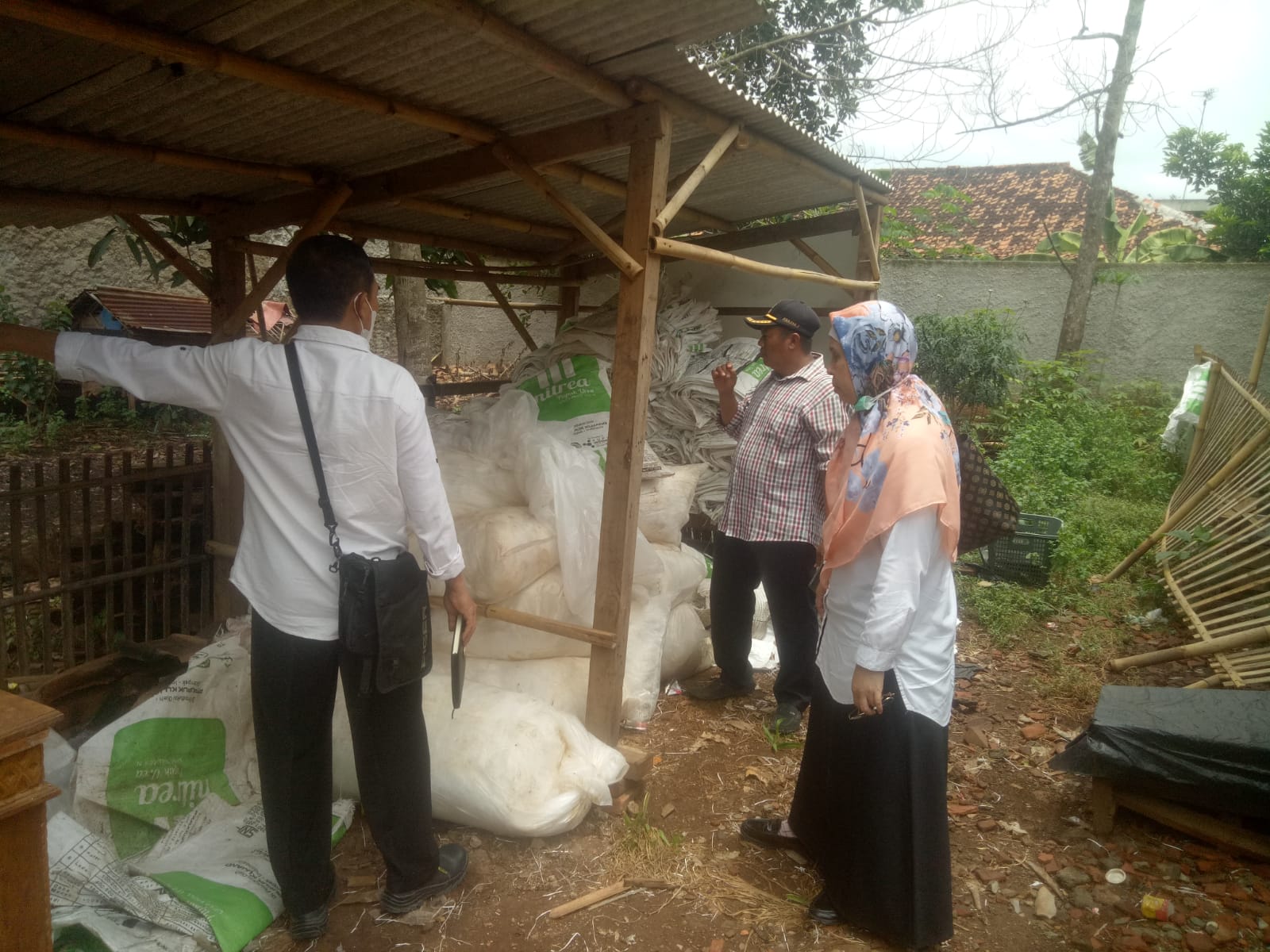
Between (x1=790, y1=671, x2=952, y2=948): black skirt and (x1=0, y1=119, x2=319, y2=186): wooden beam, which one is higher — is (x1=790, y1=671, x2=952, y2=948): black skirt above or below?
below

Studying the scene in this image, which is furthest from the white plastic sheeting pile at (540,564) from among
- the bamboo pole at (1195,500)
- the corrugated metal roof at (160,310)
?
the corrugated metal roof at (160,310)

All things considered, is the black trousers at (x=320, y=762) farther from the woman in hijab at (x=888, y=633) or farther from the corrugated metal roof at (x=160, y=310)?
the corrugated metal roof at (x=160, y=310)

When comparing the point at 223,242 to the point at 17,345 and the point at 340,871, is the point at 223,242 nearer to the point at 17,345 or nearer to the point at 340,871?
the point at 17,345

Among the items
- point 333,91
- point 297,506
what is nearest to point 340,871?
point 297,506

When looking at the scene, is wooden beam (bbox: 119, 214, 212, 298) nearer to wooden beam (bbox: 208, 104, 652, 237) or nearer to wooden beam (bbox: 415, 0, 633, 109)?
wooden beam (bbox: 208, 104, 652, 237)

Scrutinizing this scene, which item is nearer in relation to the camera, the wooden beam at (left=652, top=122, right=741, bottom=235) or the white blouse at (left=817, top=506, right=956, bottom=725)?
the white blouse at (left=817, top=506, right=956, bottom=725)

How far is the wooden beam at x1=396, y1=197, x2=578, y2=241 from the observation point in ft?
12.2

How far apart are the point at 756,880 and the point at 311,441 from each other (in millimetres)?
1890

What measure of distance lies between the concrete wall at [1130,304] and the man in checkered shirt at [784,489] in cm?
784

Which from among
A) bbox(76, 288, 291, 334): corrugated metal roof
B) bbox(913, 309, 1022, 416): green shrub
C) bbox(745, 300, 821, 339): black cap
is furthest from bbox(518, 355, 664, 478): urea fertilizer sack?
bbox(76, 288, 291, 334): corrugated metal roof

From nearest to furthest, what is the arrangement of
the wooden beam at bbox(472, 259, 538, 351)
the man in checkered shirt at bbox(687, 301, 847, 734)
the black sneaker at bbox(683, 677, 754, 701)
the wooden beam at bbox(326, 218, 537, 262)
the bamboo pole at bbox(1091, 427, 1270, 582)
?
the man in checkered shirt at bbox(687, 301, 847, 734) → the black sneaker at bbox(683, 677, 754, 701) → the wooden beam at bbox(326, 218, 537, 262) → the bamboo pole at bbox(1091, 427, 1270, 582) → the wooden beam at bbox(472, 259, 538, 351)

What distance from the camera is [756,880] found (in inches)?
98.0

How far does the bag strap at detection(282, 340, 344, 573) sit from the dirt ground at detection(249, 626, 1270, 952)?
1.16 meters

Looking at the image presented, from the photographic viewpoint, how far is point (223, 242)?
3.98m
